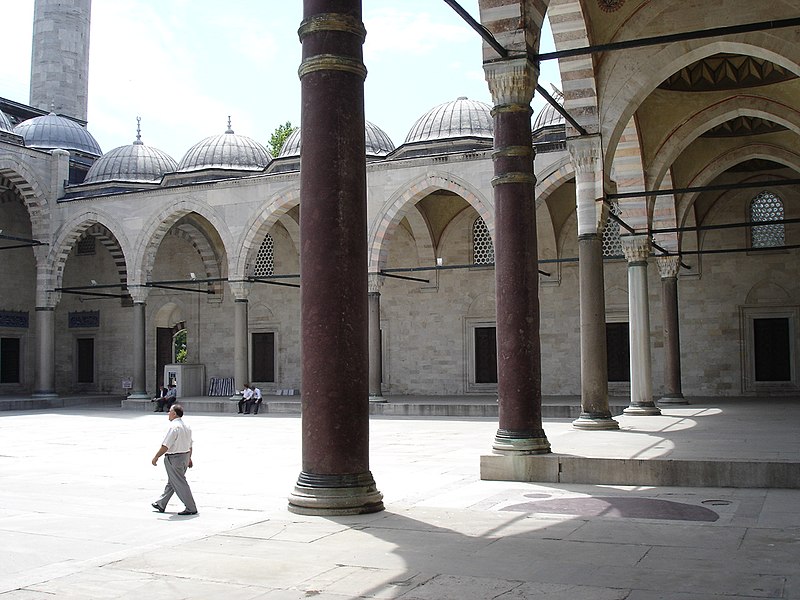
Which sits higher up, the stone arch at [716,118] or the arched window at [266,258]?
the stone arch at [716,118]

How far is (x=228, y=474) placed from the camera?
29.5ft

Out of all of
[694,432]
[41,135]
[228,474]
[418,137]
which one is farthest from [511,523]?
[41,135]

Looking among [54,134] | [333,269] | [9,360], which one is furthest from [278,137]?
[333,269]

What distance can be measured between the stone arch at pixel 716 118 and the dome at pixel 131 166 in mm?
16494

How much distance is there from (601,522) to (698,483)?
6.86 feet

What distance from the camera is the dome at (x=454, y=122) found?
70.3ft

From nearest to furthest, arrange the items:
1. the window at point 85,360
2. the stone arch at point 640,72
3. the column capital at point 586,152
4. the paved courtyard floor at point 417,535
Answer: the paved courtyard floor at point 417,535, the stone arch at point 640,72, the column capital at point 586,152, the window at point 85,360

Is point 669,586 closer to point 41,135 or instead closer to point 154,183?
point 154,183

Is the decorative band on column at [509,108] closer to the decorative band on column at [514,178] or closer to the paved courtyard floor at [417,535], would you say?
the decorative band on column at [514,178]

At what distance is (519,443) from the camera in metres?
7.41

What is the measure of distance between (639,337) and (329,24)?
9.56 m

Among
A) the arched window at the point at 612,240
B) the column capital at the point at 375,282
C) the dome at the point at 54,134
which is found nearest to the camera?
the column capital at the point at 375,282

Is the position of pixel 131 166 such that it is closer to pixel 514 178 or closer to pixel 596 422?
pixel 596 422

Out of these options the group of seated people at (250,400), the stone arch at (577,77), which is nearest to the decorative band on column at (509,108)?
the stone arch at (577,77)
